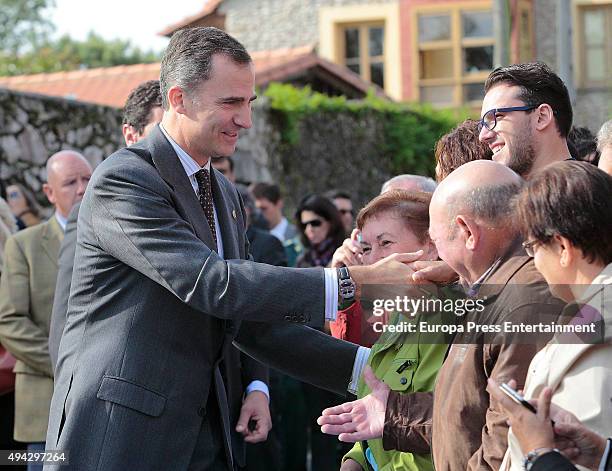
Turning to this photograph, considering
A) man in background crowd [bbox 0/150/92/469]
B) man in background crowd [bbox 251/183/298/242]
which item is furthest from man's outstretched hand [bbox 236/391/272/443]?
man in background crowd [bbox 251/183/298/242]

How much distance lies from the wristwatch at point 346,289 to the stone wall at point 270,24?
24.2 metres

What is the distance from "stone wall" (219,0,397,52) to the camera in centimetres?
2722

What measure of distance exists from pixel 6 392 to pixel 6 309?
2.12 ft

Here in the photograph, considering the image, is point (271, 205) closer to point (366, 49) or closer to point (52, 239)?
point (52, 239)

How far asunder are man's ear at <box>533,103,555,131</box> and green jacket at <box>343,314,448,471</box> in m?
1.05

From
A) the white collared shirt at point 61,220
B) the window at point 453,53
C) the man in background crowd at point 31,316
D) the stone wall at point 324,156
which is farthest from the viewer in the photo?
the window at point 453,53

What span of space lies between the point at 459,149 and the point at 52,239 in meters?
2.80

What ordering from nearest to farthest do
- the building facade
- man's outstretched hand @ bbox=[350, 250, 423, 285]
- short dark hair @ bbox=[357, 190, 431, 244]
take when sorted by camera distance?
man's outstretched hand @ bbox=[350, 250, 423, 285] → short dark hair @ bbox=[357, 190, 431, 244] → the building facade

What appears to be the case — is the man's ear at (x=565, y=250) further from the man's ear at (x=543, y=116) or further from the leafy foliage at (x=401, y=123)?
the leafy foliage at (x=401, y=123)

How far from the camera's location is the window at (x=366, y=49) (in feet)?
89.0

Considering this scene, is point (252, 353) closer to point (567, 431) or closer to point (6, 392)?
point (567, 431)

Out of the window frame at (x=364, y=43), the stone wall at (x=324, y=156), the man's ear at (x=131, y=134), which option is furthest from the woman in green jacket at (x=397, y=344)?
the window frame at (x=364, y=43)

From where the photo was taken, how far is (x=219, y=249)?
385 centimetres

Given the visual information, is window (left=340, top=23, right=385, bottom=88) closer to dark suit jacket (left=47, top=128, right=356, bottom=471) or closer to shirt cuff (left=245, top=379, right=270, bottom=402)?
shirt cuff (left=245, top=379, right=270, bottom=402)
